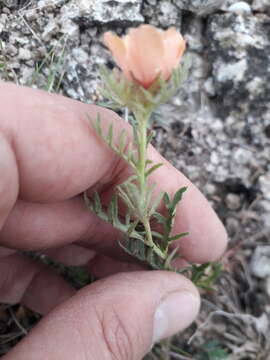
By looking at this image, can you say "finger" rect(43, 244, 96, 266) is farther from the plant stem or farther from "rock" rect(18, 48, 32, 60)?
"rock" rect(18, 48, 32, 60)

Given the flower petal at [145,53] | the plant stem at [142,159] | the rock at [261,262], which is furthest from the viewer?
the rock at [261,262]

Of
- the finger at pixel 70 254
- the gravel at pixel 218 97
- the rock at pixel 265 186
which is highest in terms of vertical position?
the gravel at pixel 218 97

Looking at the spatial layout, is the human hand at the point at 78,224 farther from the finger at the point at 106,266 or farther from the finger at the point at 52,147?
the finger at the point at 106,266

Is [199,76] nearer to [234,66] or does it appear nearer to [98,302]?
[234,66]

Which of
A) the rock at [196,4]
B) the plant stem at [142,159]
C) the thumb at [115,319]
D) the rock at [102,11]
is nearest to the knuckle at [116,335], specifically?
the thumb at [115,319]

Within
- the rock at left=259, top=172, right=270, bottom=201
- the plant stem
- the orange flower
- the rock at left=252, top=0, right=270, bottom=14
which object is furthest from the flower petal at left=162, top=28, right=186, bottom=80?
the rock at left=252, top=0, right=270, bottom=14

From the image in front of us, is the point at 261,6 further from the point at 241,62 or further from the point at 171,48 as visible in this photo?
the point at 171,48

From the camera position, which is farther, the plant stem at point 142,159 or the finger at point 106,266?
the finger at point 106,266
